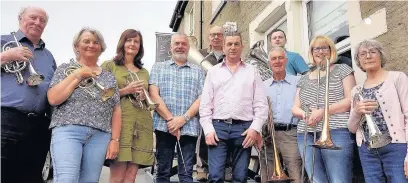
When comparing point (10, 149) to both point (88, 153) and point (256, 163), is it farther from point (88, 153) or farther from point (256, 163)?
point (256, 163)

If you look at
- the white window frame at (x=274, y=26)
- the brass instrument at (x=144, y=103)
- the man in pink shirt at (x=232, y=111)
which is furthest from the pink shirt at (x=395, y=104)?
the white window frame at (x=274, y=26)

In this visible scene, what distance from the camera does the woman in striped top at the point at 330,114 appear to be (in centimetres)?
301

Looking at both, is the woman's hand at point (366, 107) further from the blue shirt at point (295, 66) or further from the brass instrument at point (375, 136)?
the blue shirt at point (295, 66)

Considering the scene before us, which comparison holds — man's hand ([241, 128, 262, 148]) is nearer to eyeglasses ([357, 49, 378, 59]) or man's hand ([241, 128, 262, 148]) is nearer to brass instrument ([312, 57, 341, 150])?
brass instrument ([312, 57, 341, 150])

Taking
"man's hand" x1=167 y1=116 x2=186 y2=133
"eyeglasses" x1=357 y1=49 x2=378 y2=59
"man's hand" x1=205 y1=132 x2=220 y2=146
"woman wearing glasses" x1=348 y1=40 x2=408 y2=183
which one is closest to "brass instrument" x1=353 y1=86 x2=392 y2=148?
"woman wearing glasses" x1=348 y1=40 x2=408 y2=183

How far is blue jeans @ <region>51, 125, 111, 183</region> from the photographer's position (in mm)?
2625

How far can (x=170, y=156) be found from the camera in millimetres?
3324

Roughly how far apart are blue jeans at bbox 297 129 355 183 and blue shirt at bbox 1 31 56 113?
219 centimetres

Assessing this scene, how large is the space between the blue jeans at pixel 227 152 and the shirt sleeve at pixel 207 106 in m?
0.08

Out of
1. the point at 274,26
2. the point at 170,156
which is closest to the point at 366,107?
the point at 170,156

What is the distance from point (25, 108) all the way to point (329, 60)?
255 centimetres

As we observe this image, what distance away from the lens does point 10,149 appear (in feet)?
9.02

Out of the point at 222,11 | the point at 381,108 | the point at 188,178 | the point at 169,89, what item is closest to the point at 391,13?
the point at 381,108

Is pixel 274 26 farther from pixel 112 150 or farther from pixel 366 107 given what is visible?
pixel 112 150
